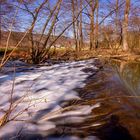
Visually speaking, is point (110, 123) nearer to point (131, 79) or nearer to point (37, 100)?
point (37, 100)

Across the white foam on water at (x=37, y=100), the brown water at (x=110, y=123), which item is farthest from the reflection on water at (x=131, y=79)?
the brown water at (x=110, y=123)

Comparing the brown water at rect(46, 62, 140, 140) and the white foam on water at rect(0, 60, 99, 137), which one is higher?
the white foam on water at rect(0, 60, 99, 137)

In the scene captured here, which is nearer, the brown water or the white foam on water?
the brown water

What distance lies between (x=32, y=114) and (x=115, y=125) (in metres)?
0.76

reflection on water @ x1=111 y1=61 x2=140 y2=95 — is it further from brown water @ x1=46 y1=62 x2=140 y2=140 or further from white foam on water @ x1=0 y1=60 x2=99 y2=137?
brown water @ x1=46 y1=62 x2=140 y2=140

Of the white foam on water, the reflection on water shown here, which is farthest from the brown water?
the reflection on water

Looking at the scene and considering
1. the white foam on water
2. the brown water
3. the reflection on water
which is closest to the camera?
the brown water

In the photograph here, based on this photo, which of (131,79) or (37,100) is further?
(131,79)

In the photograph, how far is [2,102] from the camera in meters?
2.83

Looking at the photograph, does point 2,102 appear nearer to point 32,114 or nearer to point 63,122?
point 32,114

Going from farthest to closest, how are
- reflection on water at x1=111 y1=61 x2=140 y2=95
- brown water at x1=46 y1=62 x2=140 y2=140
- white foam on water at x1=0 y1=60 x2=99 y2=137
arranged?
reflection on water at x1=111 y1=61 x2=140 y2=95, white foam on water at x1=0 y1=60 x2=99 y2=137, brown water at x1=46 y1=62 x2=140 y2=140

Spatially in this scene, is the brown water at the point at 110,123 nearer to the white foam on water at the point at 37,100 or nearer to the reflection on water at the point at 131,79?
the white foam on water at the point at 37,100

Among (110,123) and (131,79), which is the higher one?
(110,123)

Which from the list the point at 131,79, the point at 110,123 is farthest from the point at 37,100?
the point at 131,79
